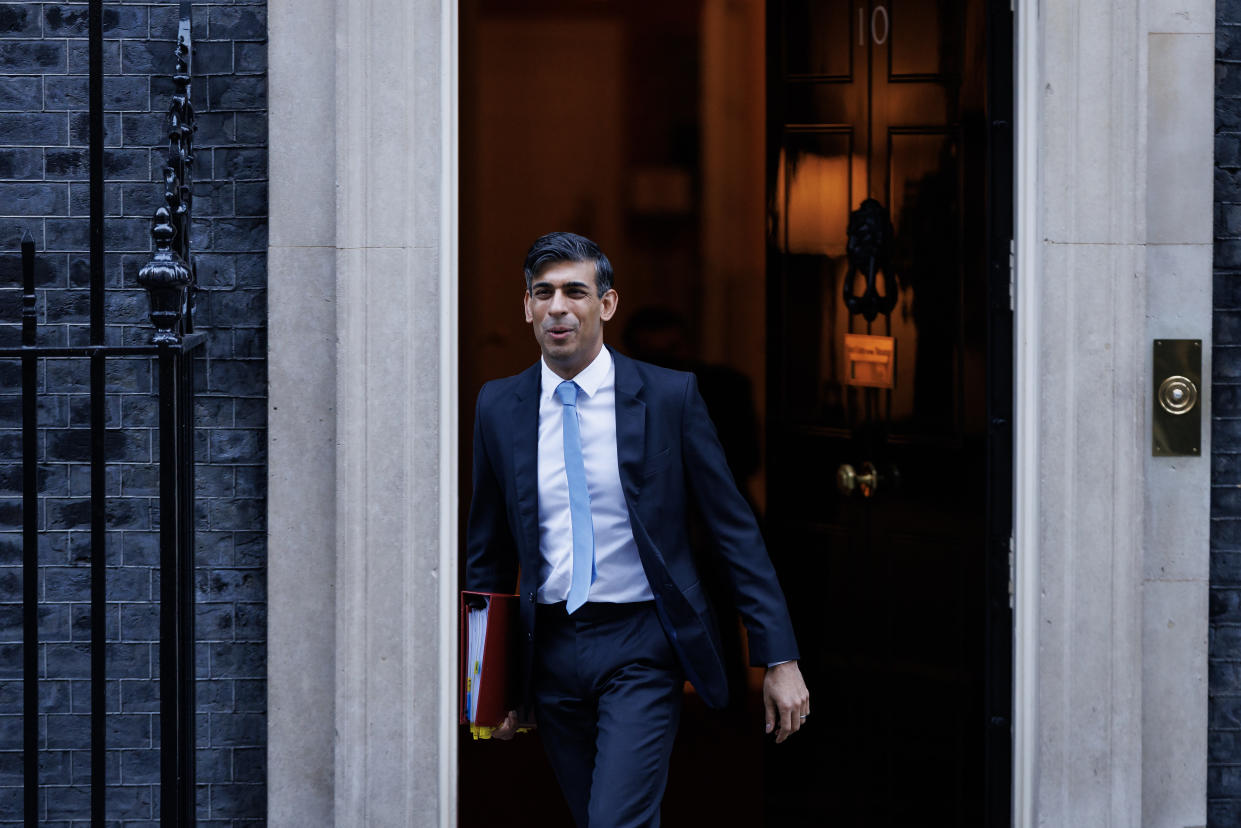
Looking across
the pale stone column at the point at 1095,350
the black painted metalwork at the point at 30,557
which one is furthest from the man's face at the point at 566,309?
the pale stone column at the point at 1095,350

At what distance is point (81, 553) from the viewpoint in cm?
421

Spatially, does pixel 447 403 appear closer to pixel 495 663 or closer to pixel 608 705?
pixel 495 663

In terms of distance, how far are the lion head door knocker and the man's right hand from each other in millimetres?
2431

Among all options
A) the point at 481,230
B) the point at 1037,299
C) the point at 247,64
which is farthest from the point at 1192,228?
the point at 481,230

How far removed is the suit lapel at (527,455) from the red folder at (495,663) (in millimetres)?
165

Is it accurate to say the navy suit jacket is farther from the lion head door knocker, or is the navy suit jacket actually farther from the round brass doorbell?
the lion head door knocker

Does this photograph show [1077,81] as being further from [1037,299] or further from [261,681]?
[261,681]

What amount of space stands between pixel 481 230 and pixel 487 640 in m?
4.37

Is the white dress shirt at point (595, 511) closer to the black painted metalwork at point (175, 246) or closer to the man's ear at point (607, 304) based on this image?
the man's ear at point (607, 304)

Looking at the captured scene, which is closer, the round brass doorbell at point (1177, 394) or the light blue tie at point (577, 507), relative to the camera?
the light blue tie at point (577, 507)

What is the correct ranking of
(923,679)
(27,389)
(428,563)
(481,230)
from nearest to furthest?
(27,389), (428,563), (923,679), (481,230)

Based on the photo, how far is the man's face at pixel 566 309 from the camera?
11.0 feet

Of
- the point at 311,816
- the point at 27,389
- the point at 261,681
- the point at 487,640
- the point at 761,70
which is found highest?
the point at 761,70

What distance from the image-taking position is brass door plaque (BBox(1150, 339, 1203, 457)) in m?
4.14
